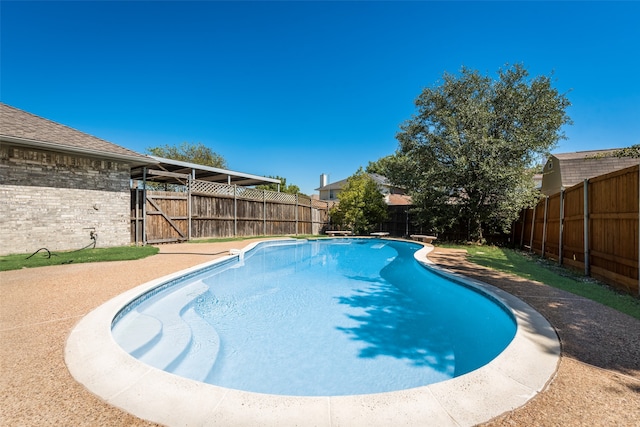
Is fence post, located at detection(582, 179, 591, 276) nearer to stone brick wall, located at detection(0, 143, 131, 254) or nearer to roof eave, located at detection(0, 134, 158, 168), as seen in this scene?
roof eave, located at detection(0, 134, 158, 168)

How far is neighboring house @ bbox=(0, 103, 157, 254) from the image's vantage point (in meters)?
7.77

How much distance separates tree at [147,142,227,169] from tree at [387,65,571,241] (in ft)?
82.6

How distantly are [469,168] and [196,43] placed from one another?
13705 millimetres

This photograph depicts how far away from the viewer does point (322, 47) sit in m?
13.1

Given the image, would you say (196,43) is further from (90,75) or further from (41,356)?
(41,356)

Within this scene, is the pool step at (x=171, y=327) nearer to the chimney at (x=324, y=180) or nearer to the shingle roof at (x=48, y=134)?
the shingle roof at (x=48, y=134)

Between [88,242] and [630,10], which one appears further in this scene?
[88,242]

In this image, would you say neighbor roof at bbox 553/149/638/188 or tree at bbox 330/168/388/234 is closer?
neighbor roof at bbox 553/149/638/188

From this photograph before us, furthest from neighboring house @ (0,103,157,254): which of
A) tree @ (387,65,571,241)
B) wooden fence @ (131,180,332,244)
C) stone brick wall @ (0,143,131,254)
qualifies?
tree @ (387,65,571,241)

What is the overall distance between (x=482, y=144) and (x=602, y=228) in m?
6.91

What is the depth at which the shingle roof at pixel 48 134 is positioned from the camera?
7785mm

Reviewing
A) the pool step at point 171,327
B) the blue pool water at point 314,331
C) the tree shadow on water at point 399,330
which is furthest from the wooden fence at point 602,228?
the pool step at point 171,327

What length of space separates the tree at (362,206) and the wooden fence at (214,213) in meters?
2.68

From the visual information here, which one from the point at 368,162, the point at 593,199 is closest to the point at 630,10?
the point at 593,199
